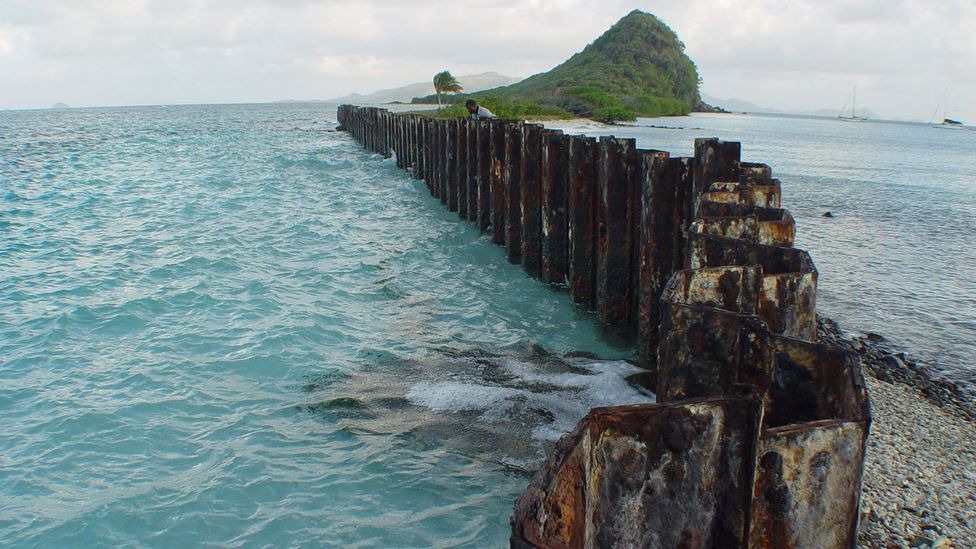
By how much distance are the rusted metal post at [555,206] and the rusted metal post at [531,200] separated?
0.45 meters

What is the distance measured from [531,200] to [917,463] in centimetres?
656

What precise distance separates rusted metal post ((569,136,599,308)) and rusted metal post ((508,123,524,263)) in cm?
230

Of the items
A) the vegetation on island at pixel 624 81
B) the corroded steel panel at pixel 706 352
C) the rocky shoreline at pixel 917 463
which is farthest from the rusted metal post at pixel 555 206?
the vegetation on island at pixel 624 81

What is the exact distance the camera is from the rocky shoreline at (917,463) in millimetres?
3652

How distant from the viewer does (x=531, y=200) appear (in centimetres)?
1034

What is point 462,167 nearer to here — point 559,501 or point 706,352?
point 706,352

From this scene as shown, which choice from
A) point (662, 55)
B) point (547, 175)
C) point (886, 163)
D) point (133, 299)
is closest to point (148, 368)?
point (133, 299)

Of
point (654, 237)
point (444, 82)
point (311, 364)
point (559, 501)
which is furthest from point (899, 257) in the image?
point (444, 82)

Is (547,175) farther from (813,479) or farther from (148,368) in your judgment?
(813,479)

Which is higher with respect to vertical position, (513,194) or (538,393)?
(513,194)

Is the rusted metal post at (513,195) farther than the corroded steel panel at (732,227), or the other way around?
the rusted metal post at (513,195)

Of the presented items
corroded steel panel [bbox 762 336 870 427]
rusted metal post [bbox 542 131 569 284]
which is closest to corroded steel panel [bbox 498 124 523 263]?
rusted metal post [bbox 542 131 569 284]

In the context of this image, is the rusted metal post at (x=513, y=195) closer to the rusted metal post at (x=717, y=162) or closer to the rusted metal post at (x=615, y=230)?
the rusted metal post at (x=615, y=230)

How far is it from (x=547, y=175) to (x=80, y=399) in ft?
18.8
